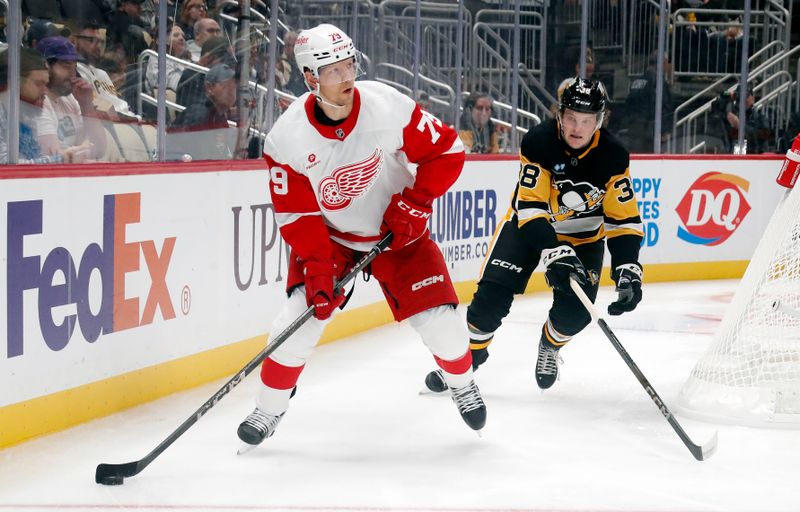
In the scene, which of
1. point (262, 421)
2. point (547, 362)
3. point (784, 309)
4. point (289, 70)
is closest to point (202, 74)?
point (289, 70)

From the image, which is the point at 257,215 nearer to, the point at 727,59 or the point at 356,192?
the point at 356,192

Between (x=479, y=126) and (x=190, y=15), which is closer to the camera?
(x=190, y=15)

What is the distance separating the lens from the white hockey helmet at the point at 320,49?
10.9 feet

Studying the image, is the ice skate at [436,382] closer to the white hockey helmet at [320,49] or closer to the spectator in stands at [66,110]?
the spectator in stands at [66,110]

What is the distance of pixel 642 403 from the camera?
4.48 m

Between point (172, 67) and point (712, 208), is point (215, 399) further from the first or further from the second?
point (712, 208)

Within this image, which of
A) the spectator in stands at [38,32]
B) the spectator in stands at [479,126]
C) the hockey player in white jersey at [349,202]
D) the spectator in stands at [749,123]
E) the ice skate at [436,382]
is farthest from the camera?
the spectator in stands at [749,123]

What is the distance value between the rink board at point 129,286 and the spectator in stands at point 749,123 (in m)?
3.94

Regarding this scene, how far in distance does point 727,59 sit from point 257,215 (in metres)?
5.27

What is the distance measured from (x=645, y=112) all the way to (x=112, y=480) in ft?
21.1

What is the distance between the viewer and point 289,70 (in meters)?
5.82

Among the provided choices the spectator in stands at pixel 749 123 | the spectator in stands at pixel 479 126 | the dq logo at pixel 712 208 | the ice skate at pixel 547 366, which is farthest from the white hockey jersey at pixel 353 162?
the spectator in stands at pixel 749 123

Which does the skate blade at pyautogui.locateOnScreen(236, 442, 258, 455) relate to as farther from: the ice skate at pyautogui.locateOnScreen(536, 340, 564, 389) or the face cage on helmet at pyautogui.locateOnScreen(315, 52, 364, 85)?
the ice skate at pyautogui.locateOnScreen(536, 340, 564, 389)

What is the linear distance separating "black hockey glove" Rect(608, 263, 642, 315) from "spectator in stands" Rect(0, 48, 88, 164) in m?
1.99
